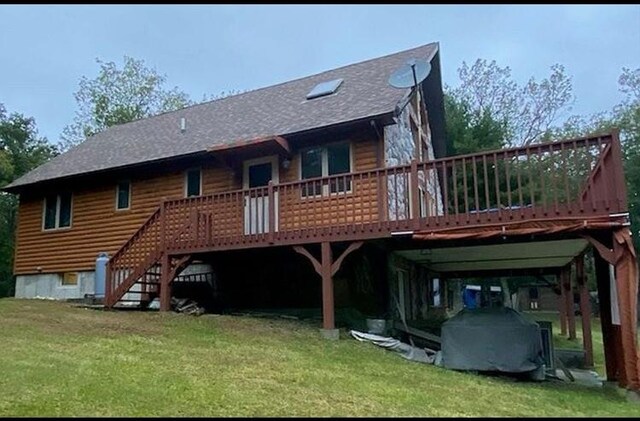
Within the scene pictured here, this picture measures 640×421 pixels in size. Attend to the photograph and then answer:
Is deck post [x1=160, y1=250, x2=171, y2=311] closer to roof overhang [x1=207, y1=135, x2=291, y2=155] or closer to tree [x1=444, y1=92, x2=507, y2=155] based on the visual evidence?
roof overhang [x1=207, y1=135, x2=291, y2=155]

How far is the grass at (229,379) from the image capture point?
16.7ft

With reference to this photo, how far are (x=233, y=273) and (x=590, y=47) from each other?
3193 cm

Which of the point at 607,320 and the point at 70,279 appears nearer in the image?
the point at 607,320

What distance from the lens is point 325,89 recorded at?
1369 centimetres

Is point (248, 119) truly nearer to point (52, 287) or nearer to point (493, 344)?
point (52, 287)

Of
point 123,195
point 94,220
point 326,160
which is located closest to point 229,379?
point 326,160

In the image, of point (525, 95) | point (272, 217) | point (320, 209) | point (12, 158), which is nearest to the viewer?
point (272, 217)

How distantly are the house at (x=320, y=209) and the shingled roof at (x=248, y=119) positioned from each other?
0.24 feet

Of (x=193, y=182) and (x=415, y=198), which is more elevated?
(x=193, y=182)

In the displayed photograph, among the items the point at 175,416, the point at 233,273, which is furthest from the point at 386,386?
the point at 233,273

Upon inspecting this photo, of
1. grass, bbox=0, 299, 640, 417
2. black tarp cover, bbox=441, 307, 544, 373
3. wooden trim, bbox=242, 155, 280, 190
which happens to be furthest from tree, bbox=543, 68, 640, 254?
grass, bbox=0, 299, 640, 417

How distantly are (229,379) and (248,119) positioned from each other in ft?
30.6

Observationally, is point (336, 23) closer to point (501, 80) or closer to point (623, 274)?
point (623, 274)

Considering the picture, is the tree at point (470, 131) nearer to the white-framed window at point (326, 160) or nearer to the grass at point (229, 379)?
the white-framed window at point (326, 160)
